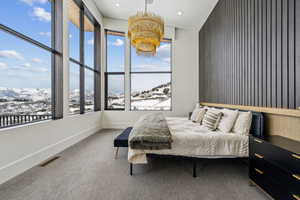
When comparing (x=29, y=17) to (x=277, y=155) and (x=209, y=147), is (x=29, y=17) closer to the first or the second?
(x=209, y=147)

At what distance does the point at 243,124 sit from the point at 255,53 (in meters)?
1.20

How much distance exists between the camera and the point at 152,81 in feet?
17.5

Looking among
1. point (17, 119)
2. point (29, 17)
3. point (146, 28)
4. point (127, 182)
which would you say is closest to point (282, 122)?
point (127, 182)

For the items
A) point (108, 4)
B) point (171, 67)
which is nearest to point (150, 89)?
point (171, 67)

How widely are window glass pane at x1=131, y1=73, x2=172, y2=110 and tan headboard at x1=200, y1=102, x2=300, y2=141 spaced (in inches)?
128

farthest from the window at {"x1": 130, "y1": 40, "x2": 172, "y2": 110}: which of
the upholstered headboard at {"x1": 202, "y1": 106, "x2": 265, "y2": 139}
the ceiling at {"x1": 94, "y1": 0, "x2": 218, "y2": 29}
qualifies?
the upholstered headboard at {"x1": 202, "y1": 106, "x2": 265, "y2": 139}

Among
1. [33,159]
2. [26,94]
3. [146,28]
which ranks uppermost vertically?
[146,28]

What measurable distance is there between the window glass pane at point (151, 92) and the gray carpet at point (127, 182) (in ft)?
9.60

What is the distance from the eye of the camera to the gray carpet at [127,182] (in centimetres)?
164

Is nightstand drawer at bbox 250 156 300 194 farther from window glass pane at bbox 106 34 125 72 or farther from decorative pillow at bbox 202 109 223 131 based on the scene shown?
window glass pane at bbox 106 34 125 72

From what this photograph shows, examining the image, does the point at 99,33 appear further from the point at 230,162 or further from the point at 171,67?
the point at 230,162

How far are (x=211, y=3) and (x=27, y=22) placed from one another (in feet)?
13.7

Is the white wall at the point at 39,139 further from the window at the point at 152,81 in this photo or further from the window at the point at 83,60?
the window at the point at 152,81

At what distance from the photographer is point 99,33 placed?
489 cm
